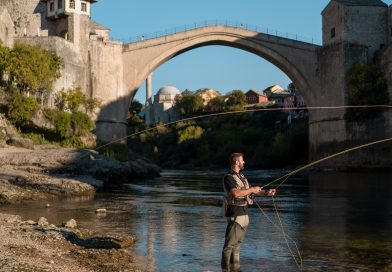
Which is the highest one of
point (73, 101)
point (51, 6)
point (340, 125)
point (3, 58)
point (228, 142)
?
point (51, 6)

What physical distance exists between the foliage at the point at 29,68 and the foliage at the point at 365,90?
19880 millimetres

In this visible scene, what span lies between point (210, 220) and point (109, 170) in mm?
14089

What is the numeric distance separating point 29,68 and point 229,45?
1797cm

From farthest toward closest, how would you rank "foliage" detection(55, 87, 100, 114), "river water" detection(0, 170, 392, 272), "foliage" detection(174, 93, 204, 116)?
"foliage" detection(174, 93, 204, 116)
"foliage" detection(55, 87, 100, 114)
"river water" detection(0, 170, 392, 272)

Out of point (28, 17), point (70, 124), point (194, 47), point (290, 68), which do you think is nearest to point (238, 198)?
point (70, 124)

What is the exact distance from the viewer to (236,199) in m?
7.71

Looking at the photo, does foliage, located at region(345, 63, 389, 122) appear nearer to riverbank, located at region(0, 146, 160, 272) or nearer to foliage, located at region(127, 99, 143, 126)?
riverbank, located at region(0, 146, 160, 272)

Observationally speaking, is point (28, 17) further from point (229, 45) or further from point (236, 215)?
point (236, 215)

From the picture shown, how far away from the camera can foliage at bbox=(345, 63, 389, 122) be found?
41875 millimetres

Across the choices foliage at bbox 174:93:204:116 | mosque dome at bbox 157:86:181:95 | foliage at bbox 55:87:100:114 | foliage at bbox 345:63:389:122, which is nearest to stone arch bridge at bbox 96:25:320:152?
foliage at bbox 55:87:100:114

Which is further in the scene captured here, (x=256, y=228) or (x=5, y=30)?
(x=5, y=30)

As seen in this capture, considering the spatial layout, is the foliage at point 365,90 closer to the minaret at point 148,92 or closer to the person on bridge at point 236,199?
the person on bridge at point 236,199

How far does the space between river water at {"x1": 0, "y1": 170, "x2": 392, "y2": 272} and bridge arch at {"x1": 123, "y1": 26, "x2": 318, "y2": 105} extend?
23.7m

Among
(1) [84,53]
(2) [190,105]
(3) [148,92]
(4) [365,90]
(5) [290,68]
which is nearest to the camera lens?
(1) [84,53]
